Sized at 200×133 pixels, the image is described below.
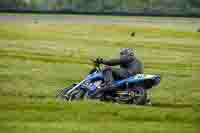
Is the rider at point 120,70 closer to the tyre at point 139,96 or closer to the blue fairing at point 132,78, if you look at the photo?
the blue fairing at point 132,78

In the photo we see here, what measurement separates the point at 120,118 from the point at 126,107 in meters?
1.51

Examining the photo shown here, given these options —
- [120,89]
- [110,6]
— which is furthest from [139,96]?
[110,6]

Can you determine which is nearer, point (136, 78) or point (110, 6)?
point (136, 78)

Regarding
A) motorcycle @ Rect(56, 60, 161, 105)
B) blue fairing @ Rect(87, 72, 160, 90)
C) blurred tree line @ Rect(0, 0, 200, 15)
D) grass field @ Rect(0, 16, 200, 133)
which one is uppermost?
blue fairing @ Rect(87, 72, 160, 90)

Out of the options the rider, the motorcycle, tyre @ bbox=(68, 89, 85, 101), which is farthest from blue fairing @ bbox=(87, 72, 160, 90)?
tyre @ bbox=(68, 89, 85, 101)

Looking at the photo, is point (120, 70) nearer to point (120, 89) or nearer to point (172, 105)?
point (120, 89)

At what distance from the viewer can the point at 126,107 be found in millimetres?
18281

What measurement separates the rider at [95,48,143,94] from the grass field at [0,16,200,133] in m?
0.61

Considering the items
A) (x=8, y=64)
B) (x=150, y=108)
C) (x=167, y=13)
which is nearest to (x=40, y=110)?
(x=150, y=108)

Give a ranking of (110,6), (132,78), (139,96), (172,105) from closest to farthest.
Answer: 1. (139,96)
2. (132,78)
3. (172,105)
4. (110,6)

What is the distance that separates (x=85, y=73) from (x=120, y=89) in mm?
9861

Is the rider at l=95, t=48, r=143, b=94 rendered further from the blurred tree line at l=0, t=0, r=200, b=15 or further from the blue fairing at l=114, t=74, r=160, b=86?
the blurred tree line at l=0, t=0, r=200, b=15

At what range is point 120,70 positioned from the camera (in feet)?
62.7

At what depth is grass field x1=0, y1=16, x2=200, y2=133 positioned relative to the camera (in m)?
16.1
